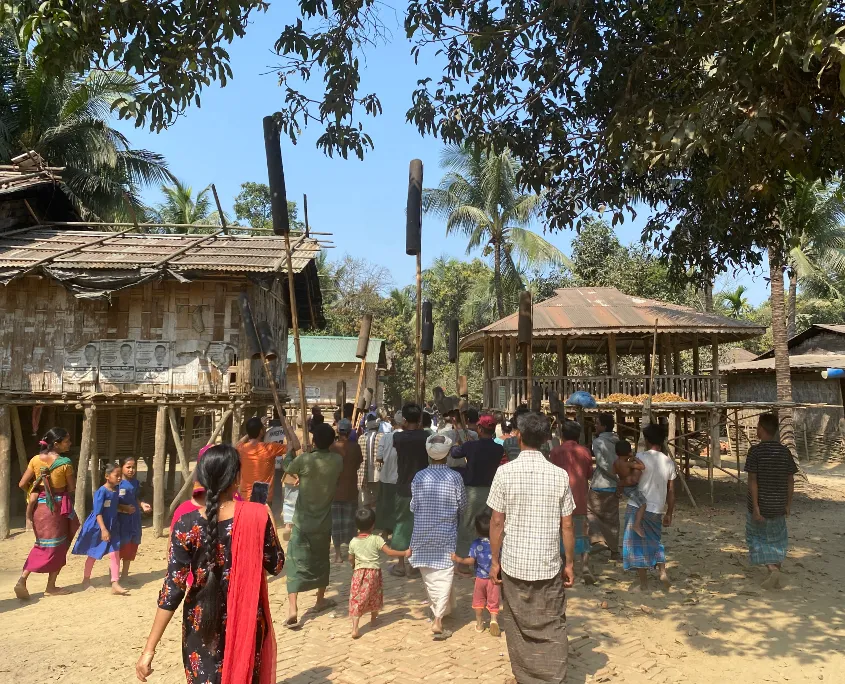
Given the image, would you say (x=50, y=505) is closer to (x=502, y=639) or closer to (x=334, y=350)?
(x=502, y=639)

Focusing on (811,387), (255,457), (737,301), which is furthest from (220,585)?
(737,301)

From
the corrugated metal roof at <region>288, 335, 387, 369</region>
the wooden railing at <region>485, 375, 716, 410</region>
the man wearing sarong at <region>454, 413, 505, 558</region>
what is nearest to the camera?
the man wearing sarong at <region>454, 413, 505, 558</region>

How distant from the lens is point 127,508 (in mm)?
7039

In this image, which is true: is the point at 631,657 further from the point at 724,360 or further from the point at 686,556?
the point at 724,360

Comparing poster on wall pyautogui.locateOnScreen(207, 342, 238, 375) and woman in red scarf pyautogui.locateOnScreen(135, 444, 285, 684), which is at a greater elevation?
poster on wall pyautogui.locateOnScreen(207, 342, 238, 375)

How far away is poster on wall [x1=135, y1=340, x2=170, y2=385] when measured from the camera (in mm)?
11719

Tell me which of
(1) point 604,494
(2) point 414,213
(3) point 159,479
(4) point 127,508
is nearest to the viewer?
(2) point 414,213

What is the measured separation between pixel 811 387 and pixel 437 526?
2033cm

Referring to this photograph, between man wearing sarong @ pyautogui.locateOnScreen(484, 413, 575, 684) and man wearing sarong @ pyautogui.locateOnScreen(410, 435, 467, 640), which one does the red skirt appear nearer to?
→ man wearing sarong @ pyautogui.locateOnScreen(410, 435, 467, 640)

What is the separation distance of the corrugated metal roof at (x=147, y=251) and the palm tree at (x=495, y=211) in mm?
12742

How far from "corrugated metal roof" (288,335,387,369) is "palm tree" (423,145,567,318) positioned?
206 inches

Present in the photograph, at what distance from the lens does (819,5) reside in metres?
4.07

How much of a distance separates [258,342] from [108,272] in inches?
212

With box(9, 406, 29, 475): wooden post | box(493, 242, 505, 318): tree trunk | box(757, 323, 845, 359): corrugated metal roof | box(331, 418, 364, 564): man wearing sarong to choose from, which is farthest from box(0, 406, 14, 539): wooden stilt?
box(757, 323, 845, 359): corrugated metal roof
